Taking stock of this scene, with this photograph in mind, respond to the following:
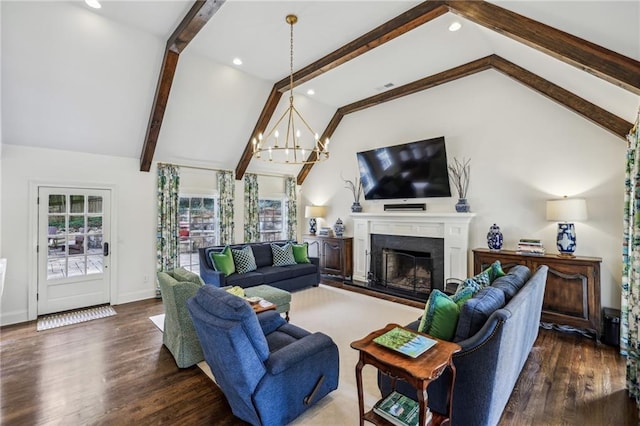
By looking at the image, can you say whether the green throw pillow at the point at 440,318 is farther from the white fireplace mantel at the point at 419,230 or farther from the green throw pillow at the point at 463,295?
the white fireplace mantel at the point at 419,230

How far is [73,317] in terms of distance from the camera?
175 inches

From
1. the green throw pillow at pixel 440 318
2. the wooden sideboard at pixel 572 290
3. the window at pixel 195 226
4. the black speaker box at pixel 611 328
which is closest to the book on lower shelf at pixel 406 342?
the green throw pillow at pixel 440 318

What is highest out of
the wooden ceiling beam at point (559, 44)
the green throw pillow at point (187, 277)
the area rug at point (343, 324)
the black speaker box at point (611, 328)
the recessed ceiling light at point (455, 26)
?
the recessed ceiling light at point (455, 26)

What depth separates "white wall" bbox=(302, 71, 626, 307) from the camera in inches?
150

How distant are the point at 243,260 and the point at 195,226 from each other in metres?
1.80

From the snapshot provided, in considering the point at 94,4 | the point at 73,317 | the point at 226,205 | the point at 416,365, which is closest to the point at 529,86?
the point at 416,365

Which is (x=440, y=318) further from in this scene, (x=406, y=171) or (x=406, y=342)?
(x=406, y=171)

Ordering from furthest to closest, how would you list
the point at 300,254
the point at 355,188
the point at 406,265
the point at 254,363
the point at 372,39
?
the point at 355,188 < the point at 300,254 < the point at 406,265 < the point at 372,39 < the point at 254,363

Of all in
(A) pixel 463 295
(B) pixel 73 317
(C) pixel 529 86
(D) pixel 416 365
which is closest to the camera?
(D) pixel 416 365

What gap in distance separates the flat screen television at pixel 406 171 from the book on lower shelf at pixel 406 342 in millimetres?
3881

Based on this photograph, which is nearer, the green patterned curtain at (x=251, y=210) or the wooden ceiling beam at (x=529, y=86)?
the wooden ceiling beam at (x=529, y=86)

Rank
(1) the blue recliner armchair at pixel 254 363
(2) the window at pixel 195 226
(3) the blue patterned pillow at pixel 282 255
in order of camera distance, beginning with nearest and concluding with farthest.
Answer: (1) the blue recliner armchair at pixel 254 363 < (3) the blue patterned pillow at pixel 282 255 < (2) the window at pixel 195 226

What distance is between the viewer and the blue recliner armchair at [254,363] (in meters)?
1.91

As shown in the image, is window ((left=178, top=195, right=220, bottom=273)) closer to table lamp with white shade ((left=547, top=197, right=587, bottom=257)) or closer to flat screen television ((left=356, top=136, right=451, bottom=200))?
flat screen television ((left=356, top=136, right=451, bottom=200))
